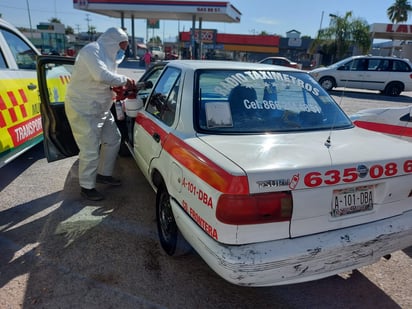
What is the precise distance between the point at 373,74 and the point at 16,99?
608 inches

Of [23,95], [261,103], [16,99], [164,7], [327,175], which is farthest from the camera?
[164,7]

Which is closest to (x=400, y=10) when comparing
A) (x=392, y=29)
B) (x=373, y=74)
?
(x=392, y=29)

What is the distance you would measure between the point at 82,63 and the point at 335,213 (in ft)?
9.18

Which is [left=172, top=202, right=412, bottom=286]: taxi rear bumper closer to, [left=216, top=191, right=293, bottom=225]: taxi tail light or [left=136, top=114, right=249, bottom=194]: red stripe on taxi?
[left=216, top=191, right=293, bottom=225]: taxi tail light

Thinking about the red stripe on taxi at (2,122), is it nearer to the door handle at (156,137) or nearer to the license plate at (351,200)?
the door handle at (156,137)

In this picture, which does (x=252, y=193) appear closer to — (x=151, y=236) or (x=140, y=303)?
(x=140, y=303)

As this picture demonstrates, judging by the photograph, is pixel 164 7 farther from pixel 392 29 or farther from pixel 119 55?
pixel 119 55

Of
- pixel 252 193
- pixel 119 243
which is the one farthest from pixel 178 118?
pixel 119 243

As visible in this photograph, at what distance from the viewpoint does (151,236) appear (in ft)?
10.2

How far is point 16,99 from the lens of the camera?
3.87 metres

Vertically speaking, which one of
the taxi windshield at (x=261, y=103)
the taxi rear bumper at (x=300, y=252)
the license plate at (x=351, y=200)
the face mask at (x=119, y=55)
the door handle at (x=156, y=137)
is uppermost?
the face mask at (x=119, y=55)

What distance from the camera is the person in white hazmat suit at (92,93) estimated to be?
332cm

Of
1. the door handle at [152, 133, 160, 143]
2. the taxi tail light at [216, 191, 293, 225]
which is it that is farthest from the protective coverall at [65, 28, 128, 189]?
the taxi tail light at [216, 191, 293, 225]

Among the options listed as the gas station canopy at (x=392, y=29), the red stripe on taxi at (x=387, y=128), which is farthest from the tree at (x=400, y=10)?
the red stripe on taxi at (x=387, y=128)
